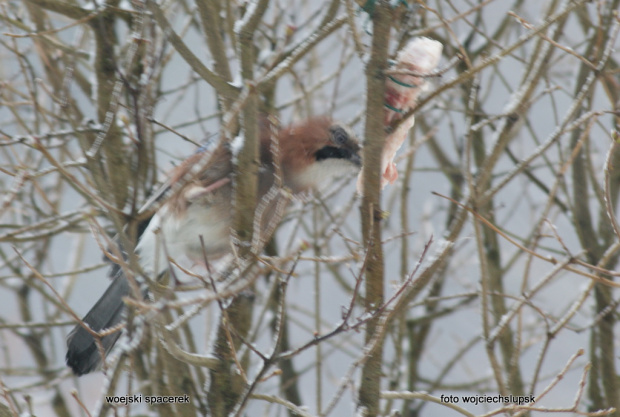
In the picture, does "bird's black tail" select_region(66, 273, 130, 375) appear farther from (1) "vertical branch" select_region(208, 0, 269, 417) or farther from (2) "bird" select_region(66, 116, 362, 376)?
(1) "vertical branch" select_region(208, 0, 269, 417)

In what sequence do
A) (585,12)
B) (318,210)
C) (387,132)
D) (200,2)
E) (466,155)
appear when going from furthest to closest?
(318,210)
(585,12)
(466,155)
(200,2)
(387,132)

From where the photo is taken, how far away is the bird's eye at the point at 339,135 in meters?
3.51

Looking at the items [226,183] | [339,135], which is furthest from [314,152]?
[226,183]

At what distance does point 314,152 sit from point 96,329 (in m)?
1.34

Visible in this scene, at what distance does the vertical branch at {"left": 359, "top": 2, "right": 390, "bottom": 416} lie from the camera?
6.72ft

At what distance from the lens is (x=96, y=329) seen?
3367 mm

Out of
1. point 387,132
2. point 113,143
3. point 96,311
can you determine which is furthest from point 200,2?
point 96,311

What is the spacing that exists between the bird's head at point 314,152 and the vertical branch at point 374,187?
50.5 inches

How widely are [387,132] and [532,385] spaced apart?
55.5 inches

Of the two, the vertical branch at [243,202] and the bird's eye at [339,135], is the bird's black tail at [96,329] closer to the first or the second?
the vertical branch at [243,202]

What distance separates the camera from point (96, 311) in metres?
3.45

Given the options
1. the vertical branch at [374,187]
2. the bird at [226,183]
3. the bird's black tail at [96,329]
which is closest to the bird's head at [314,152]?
the bird at [226,183]

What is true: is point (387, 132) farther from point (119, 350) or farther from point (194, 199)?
point (194, 199)

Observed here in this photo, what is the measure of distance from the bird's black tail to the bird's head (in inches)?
38.4
